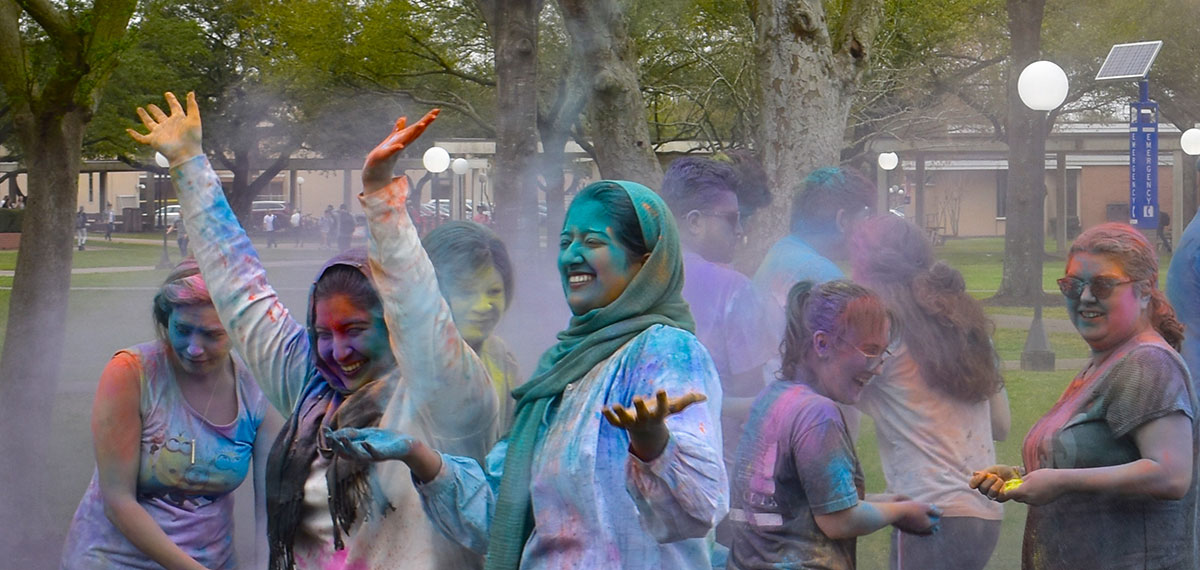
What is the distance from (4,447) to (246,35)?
20.7 metres

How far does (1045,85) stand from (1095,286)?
808cm

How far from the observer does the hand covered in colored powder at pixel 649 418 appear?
2004mm

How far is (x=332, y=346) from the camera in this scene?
2811 mm

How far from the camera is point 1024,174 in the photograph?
18188 millimetres

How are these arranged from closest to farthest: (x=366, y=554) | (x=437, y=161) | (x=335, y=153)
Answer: (x=366, y=554), (x=437, y=161), (x=335, y=153)

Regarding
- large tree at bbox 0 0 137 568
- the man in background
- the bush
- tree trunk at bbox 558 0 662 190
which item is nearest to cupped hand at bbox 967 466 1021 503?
the man in background

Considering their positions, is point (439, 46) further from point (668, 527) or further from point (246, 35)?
point (668, 527)

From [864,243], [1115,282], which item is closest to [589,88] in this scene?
[864,243]

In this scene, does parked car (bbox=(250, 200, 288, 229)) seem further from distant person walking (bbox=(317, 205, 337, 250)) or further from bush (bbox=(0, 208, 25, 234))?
bush (bbox=(0, 208, 25, 234))

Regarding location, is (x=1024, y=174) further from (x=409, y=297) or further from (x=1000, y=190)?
(x=1000, y=190)

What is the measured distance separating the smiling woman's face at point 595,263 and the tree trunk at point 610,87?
17.1 ft

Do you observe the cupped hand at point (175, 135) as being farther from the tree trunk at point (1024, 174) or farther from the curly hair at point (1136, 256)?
the tree trunk at point (1024, 174)

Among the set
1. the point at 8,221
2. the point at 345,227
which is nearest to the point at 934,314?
the point at 345,227

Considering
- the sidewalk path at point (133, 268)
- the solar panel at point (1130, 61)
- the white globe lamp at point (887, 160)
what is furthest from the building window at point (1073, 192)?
the solar panel at point (1130, 61)
